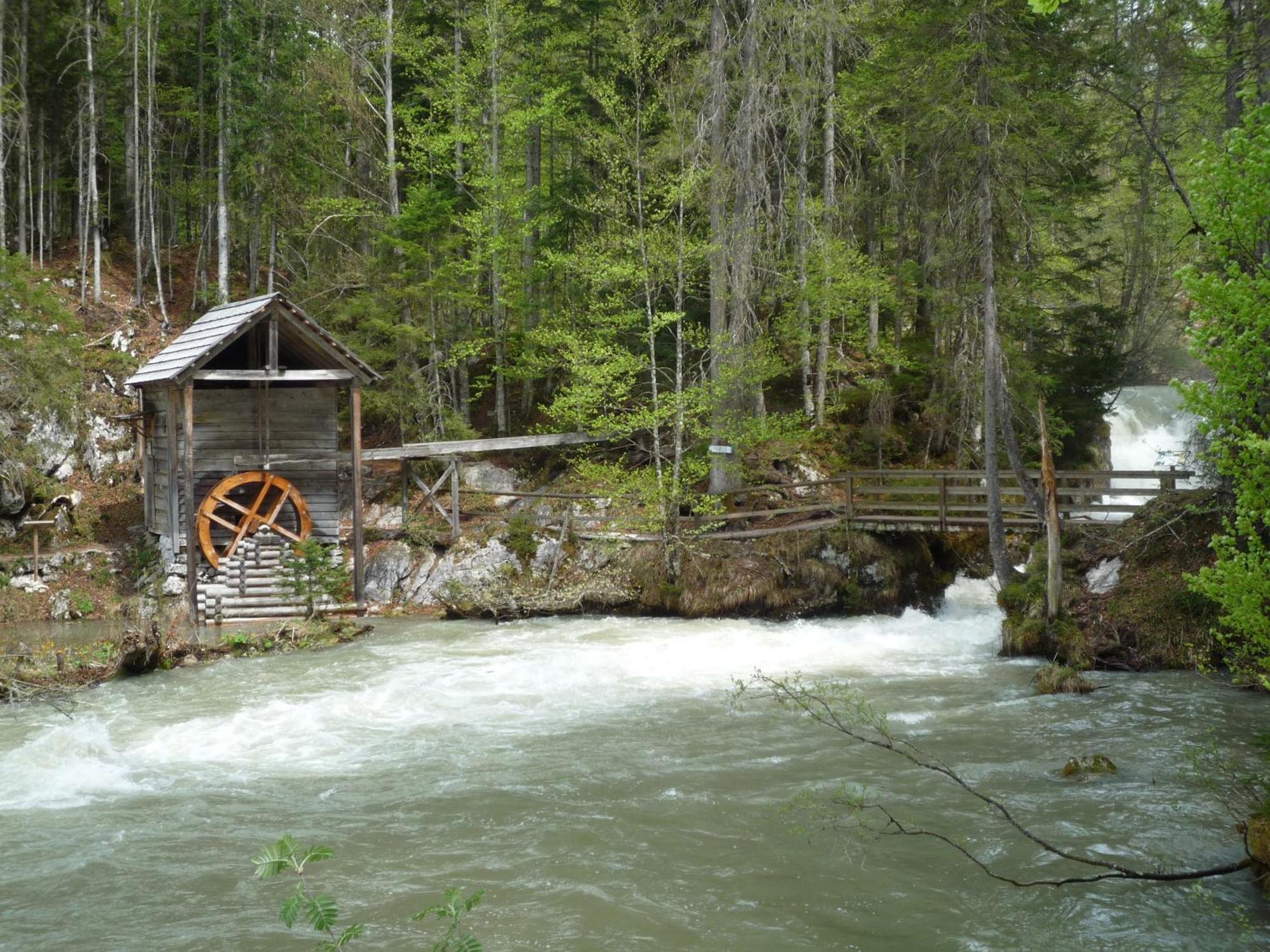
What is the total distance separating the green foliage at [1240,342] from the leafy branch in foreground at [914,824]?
146 cm

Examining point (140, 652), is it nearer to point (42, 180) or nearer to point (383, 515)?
point (383, 515)

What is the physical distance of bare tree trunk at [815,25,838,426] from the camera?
766 inches

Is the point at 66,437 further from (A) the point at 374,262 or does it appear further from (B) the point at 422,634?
(B) the point at 422,634

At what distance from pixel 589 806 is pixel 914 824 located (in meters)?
2.68

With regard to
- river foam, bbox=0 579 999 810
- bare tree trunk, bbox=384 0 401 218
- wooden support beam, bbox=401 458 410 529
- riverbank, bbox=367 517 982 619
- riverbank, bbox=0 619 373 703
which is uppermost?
bare tree trunk, bbox=384 0 401 218

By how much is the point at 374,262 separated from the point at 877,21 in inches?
458

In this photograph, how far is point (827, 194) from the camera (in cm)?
2059

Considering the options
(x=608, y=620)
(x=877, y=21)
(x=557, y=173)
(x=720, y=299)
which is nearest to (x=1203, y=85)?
(x=877, y=21)

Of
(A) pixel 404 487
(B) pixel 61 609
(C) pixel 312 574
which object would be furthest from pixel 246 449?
(B) pixel 61 609

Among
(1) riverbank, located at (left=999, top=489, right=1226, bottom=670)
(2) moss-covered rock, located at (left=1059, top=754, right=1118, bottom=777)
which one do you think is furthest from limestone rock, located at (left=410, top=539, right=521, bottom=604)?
(2) moss-covered rock, located at (left=1059, top=754, right=1118, bottom=777)

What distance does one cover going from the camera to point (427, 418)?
23516 mm

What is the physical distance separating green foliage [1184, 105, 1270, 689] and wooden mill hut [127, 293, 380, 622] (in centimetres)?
1498

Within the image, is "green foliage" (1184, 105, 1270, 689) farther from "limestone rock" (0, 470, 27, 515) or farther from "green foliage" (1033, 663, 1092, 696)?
"limestone rock" (0, 470, 27, 515)

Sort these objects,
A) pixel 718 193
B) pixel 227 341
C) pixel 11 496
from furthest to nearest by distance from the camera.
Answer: pixel 11 496
pixel 718 193
pixel 227 341
